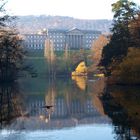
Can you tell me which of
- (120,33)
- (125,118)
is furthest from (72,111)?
(120,33)

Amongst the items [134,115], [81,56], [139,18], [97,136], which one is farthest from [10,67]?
[81,56]

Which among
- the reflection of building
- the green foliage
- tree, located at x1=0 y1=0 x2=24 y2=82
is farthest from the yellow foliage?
the reflection of building

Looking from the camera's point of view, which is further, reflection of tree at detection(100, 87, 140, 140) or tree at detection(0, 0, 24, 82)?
tree at detection(0, 0, 24, 82)

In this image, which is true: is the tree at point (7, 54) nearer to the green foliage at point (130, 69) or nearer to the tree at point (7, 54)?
the tree at point (7, 54)

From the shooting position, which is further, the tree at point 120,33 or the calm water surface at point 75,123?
the tree at point 120,33

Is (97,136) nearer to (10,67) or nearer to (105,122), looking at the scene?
(105,122)

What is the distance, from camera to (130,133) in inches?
838

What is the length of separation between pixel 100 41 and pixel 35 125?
367 ft

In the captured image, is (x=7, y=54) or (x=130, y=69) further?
(x=7, y=54)

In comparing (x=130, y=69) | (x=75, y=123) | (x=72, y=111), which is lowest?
(x=72, y=111)

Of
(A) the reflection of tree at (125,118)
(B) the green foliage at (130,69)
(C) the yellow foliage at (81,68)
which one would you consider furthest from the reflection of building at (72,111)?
(C) the yellow foliage at (81,68)

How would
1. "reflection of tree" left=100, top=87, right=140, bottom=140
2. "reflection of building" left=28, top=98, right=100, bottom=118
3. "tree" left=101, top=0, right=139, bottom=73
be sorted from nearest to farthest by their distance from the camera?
"reflection of tree" left=100, top=87, right=140, bottom=140, "reflection of building" left=28, top=98, right=100, bottom=118, "tree" left=101, top=0, right=139, bottom=73

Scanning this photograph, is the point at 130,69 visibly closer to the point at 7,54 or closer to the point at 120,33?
the point at 120,33

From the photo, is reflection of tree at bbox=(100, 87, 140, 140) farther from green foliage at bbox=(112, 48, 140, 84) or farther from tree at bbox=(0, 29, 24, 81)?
tree at bbox=(0, 29, 24, 81)
